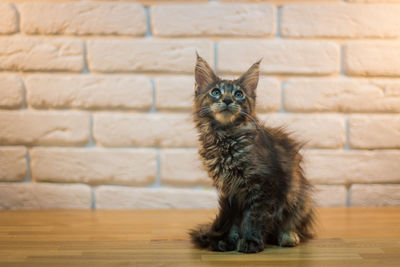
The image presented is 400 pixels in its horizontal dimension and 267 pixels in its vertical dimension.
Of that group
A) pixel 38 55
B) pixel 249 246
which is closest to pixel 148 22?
pixel 38 55

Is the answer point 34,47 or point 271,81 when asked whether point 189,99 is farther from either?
point 34,47

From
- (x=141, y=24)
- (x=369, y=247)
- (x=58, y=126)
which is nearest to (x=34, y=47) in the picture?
(x=58, y=126)

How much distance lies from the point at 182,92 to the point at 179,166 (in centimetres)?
30

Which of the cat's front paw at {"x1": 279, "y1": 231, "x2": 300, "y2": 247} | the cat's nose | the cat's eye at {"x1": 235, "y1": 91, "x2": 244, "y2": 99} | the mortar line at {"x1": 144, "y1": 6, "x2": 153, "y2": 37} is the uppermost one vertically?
the mortar line at {"x1": 144, "y1": 6, "x2": 153, "y2": 37}

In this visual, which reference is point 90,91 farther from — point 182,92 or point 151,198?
point 151,198

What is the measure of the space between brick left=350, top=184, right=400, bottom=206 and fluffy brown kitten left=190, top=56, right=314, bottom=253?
1.59 feet

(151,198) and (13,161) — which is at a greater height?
(13,161)

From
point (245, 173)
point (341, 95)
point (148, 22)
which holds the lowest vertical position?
point (245, 173)

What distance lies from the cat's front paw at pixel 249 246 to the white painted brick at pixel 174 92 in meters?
0.67

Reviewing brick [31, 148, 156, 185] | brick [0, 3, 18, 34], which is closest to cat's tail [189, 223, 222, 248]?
brick [31, 148, 156, 185]

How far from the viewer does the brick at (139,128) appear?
1566 millimetres

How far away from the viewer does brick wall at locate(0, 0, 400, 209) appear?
1552mm

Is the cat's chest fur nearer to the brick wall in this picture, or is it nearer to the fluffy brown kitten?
the fluffy brown kitten

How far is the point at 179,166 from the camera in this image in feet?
5.16
